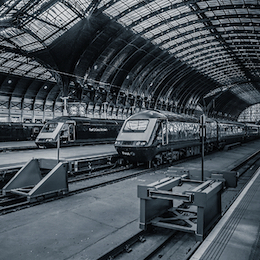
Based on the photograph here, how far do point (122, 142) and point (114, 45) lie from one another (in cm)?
2241

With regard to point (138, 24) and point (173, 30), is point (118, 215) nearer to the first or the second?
point (138, 24)

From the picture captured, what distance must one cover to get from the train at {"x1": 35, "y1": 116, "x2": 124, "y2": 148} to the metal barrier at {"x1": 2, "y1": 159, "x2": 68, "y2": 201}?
754 centimetres

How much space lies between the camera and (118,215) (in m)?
6.60

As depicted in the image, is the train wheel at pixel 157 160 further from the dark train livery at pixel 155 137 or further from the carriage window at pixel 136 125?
the carriage window at pixel 136 125

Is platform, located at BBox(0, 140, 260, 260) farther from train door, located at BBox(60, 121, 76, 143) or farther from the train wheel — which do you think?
train door, located at BBox(60, 121, 76, 143)

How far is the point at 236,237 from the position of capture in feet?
15.9

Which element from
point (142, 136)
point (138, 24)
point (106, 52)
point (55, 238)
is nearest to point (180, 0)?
point (138, 24)

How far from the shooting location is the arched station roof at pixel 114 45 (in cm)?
2692

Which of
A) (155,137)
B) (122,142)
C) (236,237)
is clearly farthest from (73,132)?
(236,237)

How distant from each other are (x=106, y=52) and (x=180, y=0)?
1098cm

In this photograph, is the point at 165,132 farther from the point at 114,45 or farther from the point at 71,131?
the point at 114,45

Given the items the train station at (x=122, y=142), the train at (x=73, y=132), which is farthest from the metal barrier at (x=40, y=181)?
the train at (x=73, y=132)

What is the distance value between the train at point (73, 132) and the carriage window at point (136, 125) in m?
4.95

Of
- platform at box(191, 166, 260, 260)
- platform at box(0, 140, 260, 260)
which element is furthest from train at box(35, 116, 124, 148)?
platform at box(191, 166, 260, 260)
